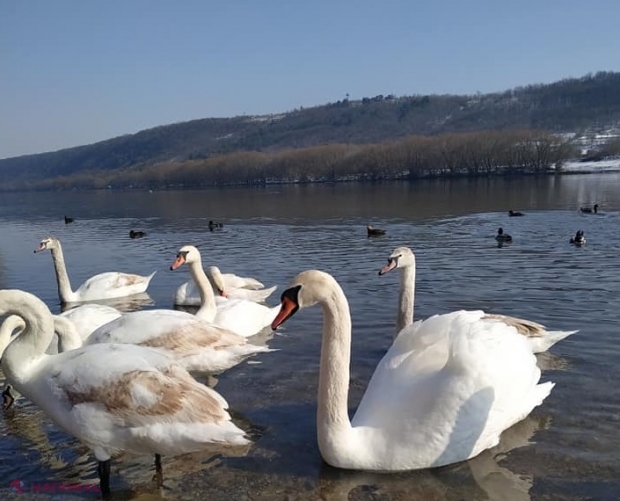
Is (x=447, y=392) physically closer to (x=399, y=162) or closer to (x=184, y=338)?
(x=184, y=338)

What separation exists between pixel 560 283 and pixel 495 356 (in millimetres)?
9277

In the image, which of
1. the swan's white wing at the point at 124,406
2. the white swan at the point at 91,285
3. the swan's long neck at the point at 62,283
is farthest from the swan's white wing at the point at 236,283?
the swan's white wing at the point at 124,406

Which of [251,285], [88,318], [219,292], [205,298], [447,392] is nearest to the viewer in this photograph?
[447,392]

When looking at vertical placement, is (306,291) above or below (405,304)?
above

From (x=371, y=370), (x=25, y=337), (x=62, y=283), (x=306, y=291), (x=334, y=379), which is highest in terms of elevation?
(x=306, y=291)

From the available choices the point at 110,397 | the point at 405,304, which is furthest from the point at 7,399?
the point at 405,304

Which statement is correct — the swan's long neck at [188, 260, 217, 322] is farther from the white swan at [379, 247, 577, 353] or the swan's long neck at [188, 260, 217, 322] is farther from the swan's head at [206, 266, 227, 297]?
the white swan at [379, 247, 577, 353]

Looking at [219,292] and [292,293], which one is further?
[219,292]

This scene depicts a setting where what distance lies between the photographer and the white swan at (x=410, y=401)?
5094 mm

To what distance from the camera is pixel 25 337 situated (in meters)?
5.21

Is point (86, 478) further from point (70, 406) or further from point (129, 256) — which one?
point (129, 256)

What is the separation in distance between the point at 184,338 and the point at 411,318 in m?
3.34

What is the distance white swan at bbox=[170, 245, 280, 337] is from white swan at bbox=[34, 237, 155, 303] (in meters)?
4.15

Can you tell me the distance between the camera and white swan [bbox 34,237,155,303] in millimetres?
14180
